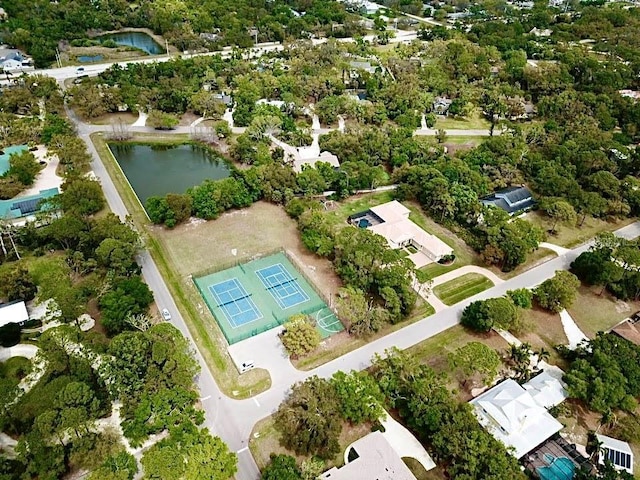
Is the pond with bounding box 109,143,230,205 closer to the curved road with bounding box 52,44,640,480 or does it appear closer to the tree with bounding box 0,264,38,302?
the curved road with bounding box 52,44,640,480

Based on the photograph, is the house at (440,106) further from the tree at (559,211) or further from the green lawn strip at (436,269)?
the green lawn strip at (436,269)

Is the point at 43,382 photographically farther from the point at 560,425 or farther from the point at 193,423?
the point at 560,425

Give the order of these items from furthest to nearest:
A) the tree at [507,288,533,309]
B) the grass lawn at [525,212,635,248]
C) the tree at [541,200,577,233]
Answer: the grass lawn at [525,212,635,248] < the tree at [541,200,577,233] < the tree at [507,288,533,309]

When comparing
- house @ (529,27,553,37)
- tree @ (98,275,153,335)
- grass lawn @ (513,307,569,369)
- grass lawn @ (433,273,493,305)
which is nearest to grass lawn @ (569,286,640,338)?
grass lawn @ (513,307,569,369)

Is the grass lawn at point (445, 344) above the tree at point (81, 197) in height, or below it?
below

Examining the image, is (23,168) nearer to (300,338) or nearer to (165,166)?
(165,166)

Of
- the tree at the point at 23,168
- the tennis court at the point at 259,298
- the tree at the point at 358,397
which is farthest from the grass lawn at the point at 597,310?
the tree at the point at 23,168
